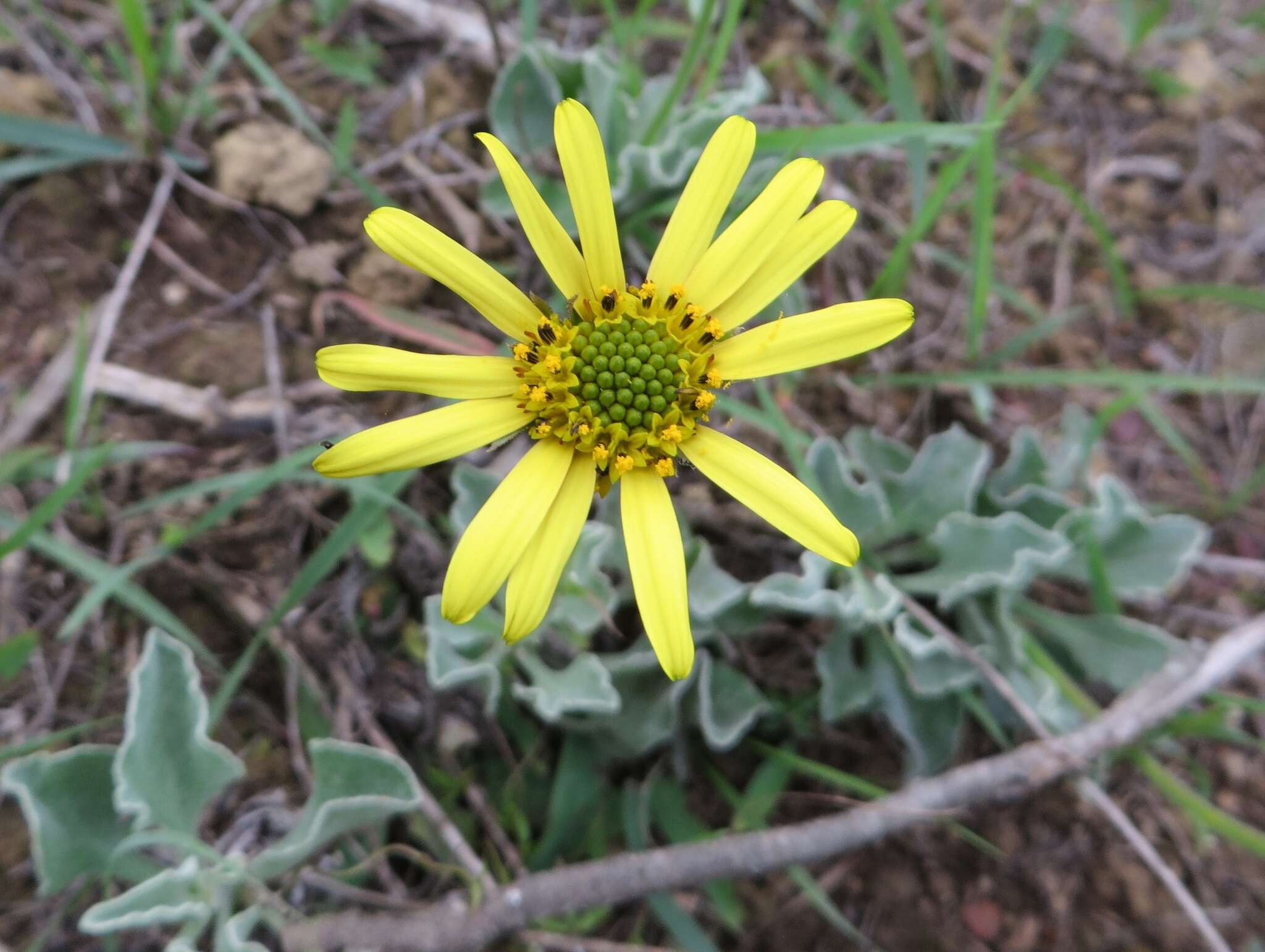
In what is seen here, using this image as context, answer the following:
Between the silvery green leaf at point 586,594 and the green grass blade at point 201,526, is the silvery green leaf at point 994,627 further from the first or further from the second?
the green grass blade at point 201,526

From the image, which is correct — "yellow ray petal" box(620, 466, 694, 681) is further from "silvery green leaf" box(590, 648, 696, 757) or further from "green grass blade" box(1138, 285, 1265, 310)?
"green grass blade" box(1138, 285, 1265, 310)

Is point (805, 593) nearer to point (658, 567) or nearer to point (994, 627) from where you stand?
point (994, 627)

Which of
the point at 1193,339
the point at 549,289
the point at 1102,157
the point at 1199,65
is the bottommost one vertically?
the point at 549,289

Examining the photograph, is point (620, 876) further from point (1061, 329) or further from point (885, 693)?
point (1061, 329)

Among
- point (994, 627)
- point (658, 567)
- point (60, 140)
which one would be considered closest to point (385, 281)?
point (60, 140)

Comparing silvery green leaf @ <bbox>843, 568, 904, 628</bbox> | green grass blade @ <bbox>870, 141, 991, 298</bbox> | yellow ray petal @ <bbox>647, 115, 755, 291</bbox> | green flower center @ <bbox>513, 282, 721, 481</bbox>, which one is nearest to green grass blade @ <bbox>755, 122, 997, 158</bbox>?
green grass blade @ <bbox>870, 141, 991, 298</bbox>

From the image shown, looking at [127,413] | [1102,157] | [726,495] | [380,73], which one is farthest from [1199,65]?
[127,413]

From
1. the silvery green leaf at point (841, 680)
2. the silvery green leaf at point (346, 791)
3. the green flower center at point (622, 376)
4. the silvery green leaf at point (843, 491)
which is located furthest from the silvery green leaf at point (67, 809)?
the silvery green leaf at point (843, 491)
